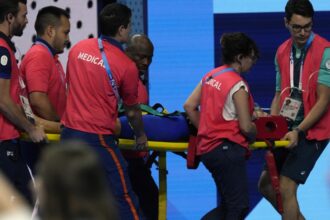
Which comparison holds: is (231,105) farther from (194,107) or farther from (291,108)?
(291,108)

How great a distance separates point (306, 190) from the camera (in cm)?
529

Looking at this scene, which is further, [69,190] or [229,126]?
[229,126]

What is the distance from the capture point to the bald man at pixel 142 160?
4.41 meters

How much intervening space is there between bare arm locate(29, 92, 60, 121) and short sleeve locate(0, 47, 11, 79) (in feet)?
0.94

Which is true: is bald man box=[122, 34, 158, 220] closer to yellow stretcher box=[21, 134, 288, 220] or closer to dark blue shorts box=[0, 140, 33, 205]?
yellow stretcher box=[21, 134, 288, 220]

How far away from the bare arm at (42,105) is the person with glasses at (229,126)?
791mm

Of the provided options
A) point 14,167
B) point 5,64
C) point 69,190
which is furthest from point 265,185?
point 69,190

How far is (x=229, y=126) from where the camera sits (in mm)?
3740

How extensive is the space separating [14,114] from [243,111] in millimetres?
1128

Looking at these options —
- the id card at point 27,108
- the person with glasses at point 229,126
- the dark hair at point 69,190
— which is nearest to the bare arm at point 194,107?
the person with glasses at point 229,126

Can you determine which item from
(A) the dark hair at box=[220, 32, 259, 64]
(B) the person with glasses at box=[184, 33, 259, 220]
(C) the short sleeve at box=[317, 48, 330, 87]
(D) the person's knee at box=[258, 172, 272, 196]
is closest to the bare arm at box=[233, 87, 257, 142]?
(B) the person with glasses at box=[184, 33, 259, 220]

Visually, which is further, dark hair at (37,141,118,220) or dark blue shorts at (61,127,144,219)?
dark blue shorts at (61,127,144,219)

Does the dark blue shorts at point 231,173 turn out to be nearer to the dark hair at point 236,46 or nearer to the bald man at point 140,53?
the dark hair at point 236,46

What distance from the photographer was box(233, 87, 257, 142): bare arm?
363 cm
